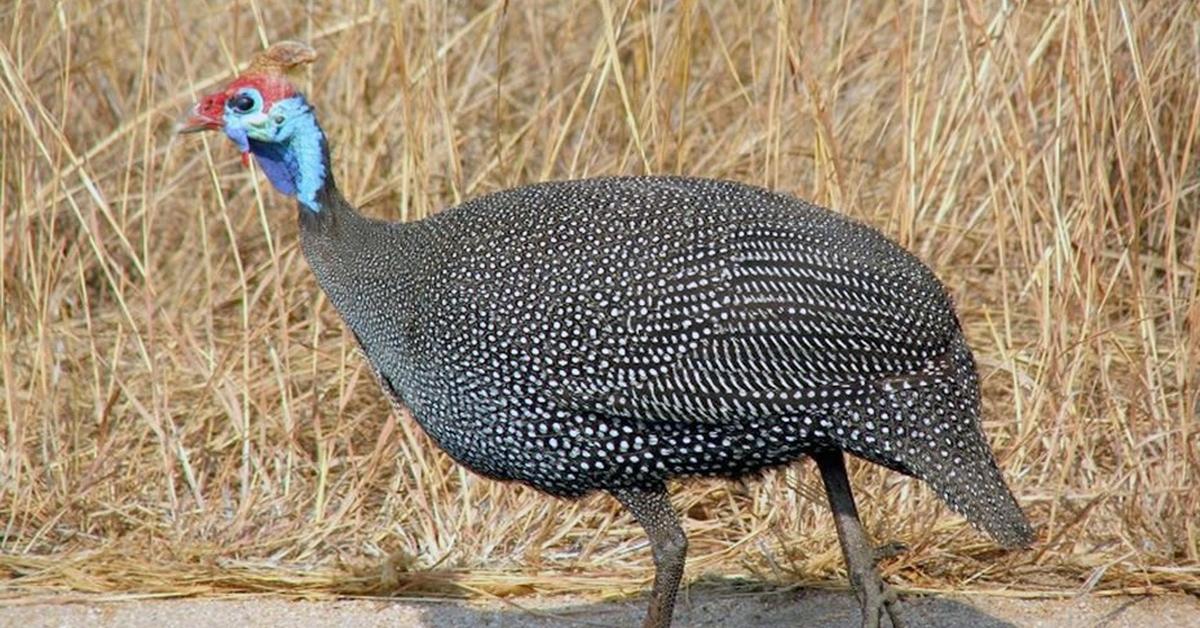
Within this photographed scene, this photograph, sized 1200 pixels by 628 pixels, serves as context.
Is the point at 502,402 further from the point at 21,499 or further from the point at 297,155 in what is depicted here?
the point at 21,499

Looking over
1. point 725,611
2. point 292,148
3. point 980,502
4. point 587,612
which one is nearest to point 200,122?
point 292,148

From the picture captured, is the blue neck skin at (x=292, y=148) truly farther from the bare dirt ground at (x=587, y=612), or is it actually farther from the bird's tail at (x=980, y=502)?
the bird's tail at (x=980, y=502)

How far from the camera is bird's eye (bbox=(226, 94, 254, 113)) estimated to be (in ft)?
12.0

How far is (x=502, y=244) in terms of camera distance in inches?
140

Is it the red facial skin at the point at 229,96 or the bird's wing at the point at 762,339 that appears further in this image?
the red facial skin at the point at 229,96

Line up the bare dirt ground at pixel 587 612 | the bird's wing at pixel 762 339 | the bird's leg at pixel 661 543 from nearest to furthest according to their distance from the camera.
A: the bird's wing at pixel 762 339, the bird's leg at pixel 661 543, the bare dirt ground at pixel 587 612

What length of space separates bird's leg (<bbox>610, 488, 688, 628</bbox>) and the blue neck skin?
35.2 inches

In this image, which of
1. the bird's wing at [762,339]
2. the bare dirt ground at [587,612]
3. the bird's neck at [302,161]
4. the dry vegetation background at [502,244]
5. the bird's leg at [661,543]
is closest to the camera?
the bird's wing at [762,339]

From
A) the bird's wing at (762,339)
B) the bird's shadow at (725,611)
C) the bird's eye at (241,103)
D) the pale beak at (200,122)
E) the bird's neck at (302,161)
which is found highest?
the bird's eye at (241,103)

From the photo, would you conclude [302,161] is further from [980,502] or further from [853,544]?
[980,502]

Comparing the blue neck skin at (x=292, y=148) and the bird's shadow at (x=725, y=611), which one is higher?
the blue neck skin at (x=292, y=148)

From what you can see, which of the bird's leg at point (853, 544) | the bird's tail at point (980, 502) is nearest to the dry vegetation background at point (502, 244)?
the bird's leg at point (853, 544)

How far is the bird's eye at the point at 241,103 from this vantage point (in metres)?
3.66

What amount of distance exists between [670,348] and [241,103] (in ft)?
3.38
